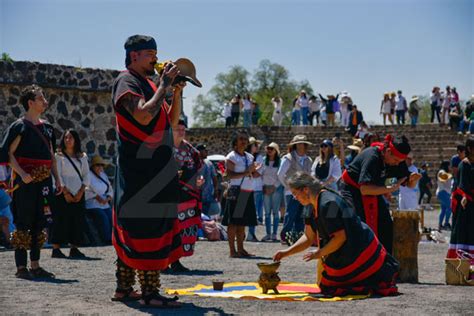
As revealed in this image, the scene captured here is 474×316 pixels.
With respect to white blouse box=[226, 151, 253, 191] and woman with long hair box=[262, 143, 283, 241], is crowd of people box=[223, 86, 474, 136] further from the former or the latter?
white blouse box=[226, 151, 253, 191]

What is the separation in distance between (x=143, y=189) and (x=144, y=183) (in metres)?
0.05

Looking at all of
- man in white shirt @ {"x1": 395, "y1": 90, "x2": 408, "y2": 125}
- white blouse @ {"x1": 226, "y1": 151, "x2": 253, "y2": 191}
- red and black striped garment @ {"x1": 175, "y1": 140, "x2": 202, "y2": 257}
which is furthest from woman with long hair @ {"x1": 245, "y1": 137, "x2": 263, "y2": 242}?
man in white shirt @ {"x1": 395, "y1": 90, "x2": 408, "y2": 125}

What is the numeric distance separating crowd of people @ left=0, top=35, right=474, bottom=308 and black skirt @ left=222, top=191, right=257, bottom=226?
2cm

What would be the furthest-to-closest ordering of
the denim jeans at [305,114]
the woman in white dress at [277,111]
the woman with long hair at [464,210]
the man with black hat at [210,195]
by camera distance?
the woman in white dress at [277,111] < the denim jeans at [305,114] < the man with black hat at [210,195] < the woman with long hair at [464,210]

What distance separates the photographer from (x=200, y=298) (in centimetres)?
716

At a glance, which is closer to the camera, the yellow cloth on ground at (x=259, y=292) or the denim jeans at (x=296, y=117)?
the yellow cloth on ground at (x=259, y=292)

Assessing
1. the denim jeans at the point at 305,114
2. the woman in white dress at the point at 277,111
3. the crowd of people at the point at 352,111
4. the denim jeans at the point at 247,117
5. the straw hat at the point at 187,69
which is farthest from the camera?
the woman in white dress at the point at 277,111

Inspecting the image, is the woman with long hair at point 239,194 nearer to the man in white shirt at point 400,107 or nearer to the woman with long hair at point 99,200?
the woman with long hair at point 99,200

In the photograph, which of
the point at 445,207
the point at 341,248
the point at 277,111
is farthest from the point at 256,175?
the point at 277,111

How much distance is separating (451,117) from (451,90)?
7.69 feet

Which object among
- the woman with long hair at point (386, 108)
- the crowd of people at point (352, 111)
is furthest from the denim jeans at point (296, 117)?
the woman with long hair at point (386, 108)

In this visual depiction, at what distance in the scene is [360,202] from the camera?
335 inches

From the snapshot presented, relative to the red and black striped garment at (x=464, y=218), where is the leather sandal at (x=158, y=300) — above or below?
below

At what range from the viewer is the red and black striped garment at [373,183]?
27.6 ft
